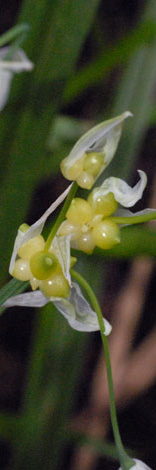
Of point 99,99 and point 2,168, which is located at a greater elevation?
point 2,168

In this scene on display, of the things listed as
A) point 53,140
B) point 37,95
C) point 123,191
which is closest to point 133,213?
point 123,191

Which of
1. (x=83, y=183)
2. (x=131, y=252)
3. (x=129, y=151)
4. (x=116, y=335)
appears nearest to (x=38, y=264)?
(x=83, y=183)

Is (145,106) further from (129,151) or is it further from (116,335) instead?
(116,335)

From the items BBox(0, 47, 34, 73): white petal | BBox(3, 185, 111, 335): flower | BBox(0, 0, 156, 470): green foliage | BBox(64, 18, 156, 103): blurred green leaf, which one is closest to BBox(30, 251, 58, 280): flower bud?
BBox(3, 185, 111, 335): flower

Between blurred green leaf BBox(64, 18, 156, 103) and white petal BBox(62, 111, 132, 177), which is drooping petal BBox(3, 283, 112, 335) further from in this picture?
blurred green leaf BBox(64, 18, 156, 103)

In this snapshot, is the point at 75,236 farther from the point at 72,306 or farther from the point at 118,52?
the point at 118,52

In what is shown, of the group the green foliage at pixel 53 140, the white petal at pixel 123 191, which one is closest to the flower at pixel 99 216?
the white petal at pixel 123 191

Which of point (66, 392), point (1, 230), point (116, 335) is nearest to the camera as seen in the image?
point (1, 230)
